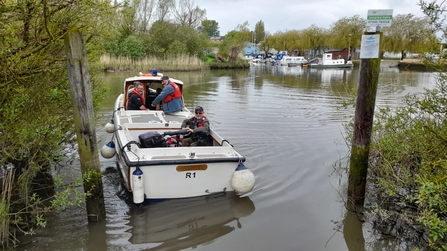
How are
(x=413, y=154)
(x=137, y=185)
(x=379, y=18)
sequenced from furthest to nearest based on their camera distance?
1. (x=137, y=185)
2. (x=413, y=154)
3. (x=379, y=18)

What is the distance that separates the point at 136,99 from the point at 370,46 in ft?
19.4

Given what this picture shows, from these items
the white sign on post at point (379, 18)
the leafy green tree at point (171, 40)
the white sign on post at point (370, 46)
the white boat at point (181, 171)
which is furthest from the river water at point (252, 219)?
the leafy green tree at point (171, 40)

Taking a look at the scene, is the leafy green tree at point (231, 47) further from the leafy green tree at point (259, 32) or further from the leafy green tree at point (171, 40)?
the leafy green tree at point (259, 32)

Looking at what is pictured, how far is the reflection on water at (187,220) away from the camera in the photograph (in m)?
4.71

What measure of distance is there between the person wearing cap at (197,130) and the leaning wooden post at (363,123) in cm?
269

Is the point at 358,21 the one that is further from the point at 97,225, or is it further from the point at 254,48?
the point at 97,225

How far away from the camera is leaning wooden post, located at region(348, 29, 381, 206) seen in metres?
4.77

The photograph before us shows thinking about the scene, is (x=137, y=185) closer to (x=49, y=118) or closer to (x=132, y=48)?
(x=49, y=118)

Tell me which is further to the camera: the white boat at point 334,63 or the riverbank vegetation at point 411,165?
the white boat at point 334,63

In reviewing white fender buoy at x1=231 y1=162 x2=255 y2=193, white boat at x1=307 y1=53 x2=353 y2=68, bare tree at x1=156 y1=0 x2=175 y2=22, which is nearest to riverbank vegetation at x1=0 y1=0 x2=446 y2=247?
white fender buoy at x1=231 y1=162 x2=255 y2=193

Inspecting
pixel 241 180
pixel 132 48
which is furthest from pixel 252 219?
pixel 132 48

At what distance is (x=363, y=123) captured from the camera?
195 inches

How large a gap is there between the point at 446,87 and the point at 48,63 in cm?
488

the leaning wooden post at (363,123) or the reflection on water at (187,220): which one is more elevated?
the leaning wooden post at (363,123)
